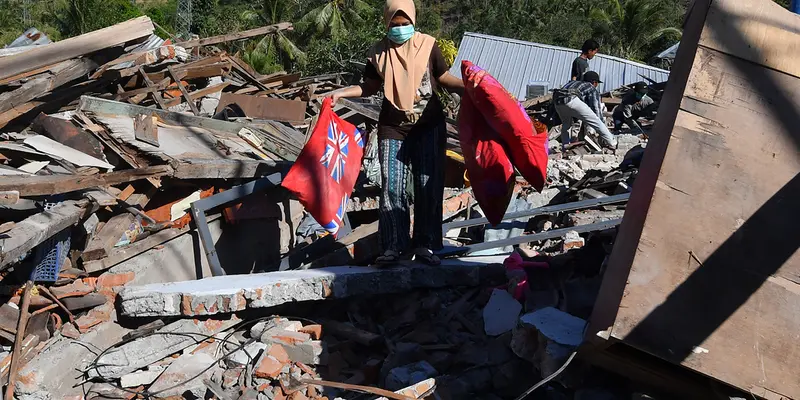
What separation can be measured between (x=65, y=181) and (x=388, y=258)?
1858mm

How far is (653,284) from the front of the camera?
2.44 m

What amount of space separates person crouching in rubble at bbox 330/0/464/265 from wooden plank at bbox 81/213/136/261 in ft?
5.01

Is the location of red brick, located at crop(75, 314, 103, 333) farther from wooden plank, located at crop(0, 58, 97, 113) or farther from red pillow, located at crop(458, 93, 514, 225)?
red pillow, located at crop(458, 93, 514, 225)

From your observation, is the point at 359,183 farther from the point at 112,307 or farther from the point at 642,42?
the point at 642,42

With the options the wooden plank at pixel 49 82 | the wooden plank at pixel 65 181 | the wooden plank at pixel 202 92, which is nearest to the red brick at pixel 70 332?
the wooden plank at pixel 65 181

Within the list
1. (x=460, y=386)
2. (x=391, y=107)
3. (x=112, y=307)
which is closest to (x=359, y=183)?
(x=391, y=107)

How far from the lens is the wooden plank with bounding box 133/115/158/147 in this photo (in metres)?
5.15

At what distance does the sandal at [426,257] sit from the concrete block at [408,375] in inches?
35.9

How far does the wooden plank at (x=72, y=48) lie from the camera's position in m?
4.51

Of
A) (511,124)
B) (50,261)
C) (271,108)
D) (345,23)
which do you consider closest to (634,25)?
(345,23)

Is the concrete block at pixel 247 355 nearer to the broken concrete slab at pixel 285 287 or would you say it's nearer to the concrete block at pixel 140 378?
the broken concrete slab at pixel 285 287

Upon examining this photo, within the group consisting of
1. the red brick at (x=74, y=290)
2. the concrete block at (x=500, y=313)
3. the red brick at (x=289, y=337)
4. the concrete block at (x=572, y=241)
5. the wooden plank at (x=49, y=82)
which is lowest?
the red brick at (x=289, y=337)

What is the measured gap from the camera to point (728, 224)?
7.84 feet

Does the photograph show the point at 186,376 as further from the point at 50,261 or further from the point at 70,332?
the point at 50,261
